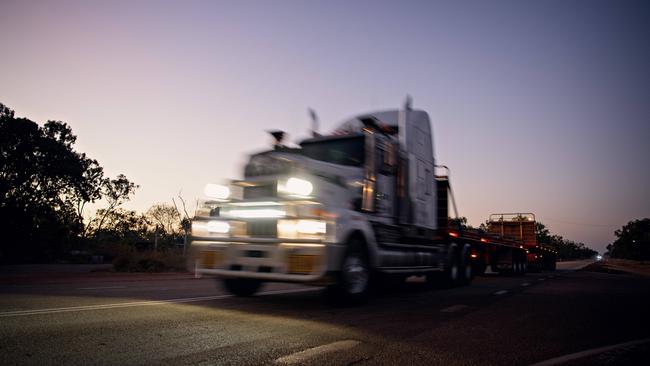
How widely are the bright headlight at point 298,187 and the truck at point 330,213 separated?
0.05 ft

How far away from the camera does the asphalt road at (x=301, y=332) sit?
12.5 feet

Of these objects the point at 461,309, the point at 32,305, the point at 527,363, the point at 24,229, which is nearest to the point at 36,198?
the point at 24,229

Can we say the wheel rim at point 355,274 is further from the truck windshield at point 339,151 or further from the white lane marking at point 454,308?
the truck windshield at point 339,151

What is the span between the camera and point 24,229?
29031mm

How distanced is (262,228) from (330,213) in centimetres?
110

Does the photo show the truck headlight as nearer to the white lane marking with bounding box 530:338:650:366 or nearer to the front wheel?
the front wheel

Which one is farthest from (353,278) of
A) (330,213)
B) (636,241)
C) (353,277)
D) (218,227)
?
(636,241)

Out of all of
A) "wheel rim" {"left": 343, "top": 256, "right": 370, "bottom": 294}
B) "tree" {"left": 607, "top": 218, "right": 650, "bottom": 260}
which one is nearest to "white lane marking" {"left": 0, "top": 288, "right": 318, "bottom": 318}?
"wheel rim" {"left": 343, "top": 256, "right": 370, "bottom": 294}

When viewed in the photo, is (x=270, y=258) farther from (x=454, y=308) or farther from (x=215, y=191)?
(x=454, y=308)

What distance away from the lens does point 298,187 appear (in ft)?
21.9

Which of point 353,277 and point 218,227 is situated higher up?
point 218,227

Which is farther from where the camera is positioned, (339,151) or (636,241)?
(636,241)

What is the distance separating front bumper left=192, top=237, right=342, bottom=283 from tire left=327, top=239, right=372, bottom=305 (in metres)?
0.43

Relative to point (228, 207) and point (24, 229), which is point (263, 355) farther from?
point (24, 229)
